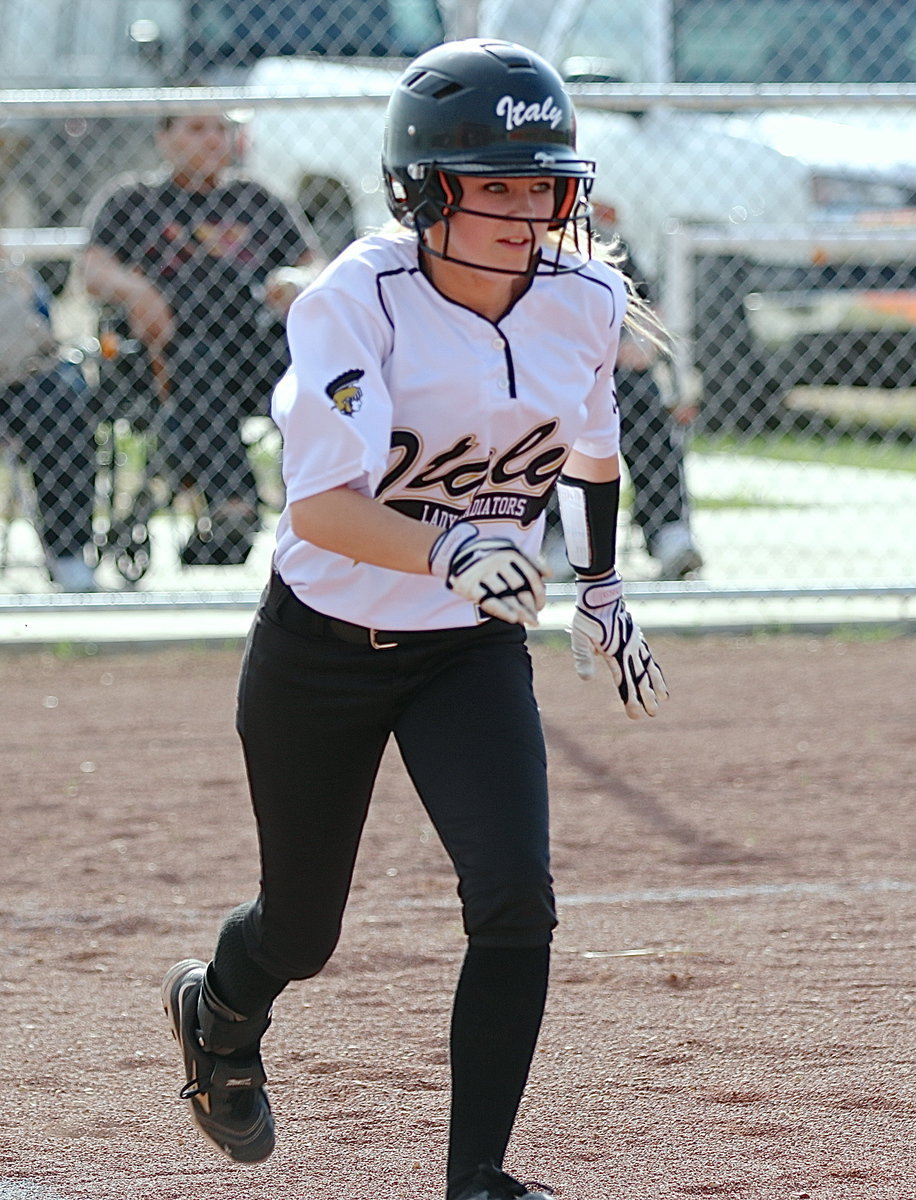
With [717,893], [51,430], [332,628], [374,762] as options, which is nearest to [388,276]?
[332,628]

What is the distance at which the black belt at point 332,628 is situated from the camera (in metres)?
2.82

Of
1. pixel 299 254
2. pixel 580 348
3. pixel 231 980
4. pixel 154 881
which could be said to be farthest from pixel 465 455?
pixel 299 254

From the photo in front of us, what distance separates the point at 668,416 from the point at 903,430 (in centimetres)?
430

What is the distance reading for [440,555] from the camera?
2.50 m

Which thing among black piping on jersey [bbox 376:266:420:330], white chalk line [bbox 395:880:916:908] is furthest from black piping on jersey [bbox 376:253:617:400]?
white chalk line [bbox 395:880:916:908]

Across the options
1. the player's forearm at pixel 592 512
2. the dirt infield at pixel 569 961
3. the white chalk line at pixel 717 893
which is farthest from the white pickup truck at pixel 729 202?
the player's forearm at pixel 592 512

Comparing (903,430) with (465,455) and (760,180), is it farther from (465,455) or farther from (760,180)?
(465,455)

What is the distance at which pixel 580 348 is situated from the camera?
9.61ft

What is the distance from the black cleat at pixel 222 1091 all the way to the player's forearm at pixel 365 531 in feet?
3.00

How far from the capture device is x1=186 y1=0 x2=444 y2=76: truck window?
11.0m

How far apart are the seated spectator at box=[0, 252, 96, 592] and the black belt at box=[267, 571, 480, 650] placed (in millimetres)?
4790

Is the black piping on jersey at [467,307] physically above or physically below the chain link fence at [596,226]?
above

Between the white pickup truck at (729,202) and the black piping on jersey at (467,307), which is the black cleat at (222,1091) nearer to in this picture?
the black piping on jersey at (467,307)

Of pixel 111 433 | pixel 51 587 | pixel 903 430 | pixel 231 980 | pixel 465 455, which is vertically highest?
pixel 465 455
